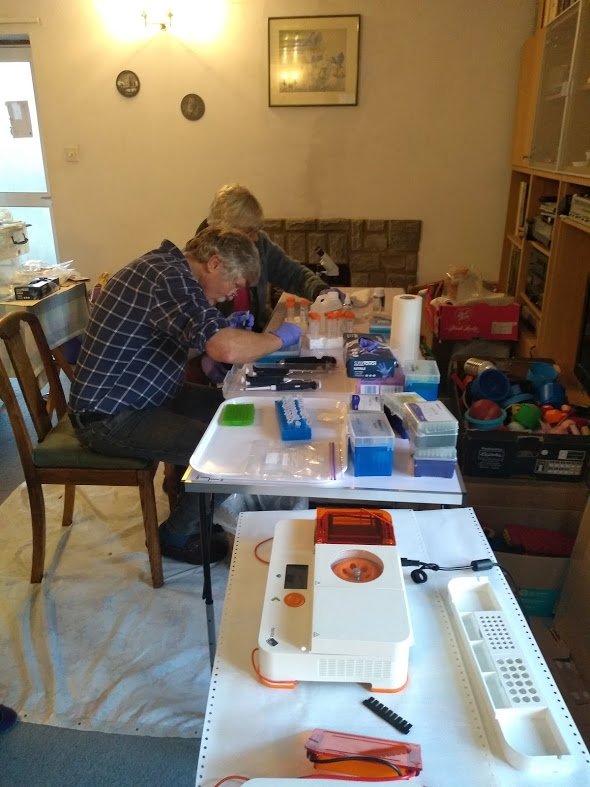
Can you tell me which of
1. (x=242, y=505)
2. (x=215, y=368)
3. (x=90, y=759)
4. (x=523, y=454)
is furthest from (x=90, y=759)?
(x=523, y=454)

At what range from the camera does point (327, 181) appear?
11.8 feet

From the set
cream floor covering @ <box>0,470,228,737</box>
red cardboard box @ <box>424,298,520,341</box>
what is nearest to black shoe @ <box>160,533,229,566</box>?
cream floor covering @ <box>0,470,228,737</box>

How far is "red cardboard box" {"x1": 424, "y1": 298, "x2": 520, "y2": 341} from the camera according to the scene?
9.12 feet

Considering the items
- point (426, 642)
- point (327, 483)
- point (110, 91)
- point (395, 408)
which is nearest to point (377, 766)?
point (426, 642)

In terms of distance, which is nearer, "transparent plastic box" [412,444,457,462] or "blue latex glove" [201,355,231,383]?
"transparent plastic box" [412,444,457,462]

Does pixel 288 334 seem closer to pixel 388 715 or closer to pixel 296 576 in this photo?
pixel 296 576

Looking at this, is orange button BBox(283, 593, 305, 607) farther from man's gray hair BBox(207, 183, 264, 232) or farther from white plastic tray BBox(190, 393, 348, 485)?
man's gray hair BBox(207, 183, 264, 232)

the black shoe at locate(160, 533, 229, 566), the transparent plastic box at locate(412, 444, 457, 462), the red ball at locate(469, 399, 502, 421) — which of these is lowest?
the black shoe at locate(160, 533, 229, 566)

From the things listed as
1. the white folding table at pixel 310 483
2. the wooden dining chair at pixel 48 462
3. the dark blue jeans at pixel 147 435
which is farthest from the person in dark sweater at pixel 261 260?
the white folding table at pixel 310 483

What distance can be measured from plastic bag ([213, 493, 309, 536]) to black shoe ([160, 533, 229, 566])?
359mm

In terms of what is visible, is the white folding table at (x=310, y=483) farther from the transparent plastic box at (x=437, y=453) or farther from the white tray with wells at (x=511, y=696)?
the white tray with wells at (x=511, y=696)

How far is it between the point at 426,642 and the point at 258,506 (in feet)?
2.49

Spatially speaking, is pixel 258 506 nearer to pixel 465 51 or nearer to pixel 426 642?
pixel 426 642

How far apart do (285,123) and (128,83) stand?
96 cm
